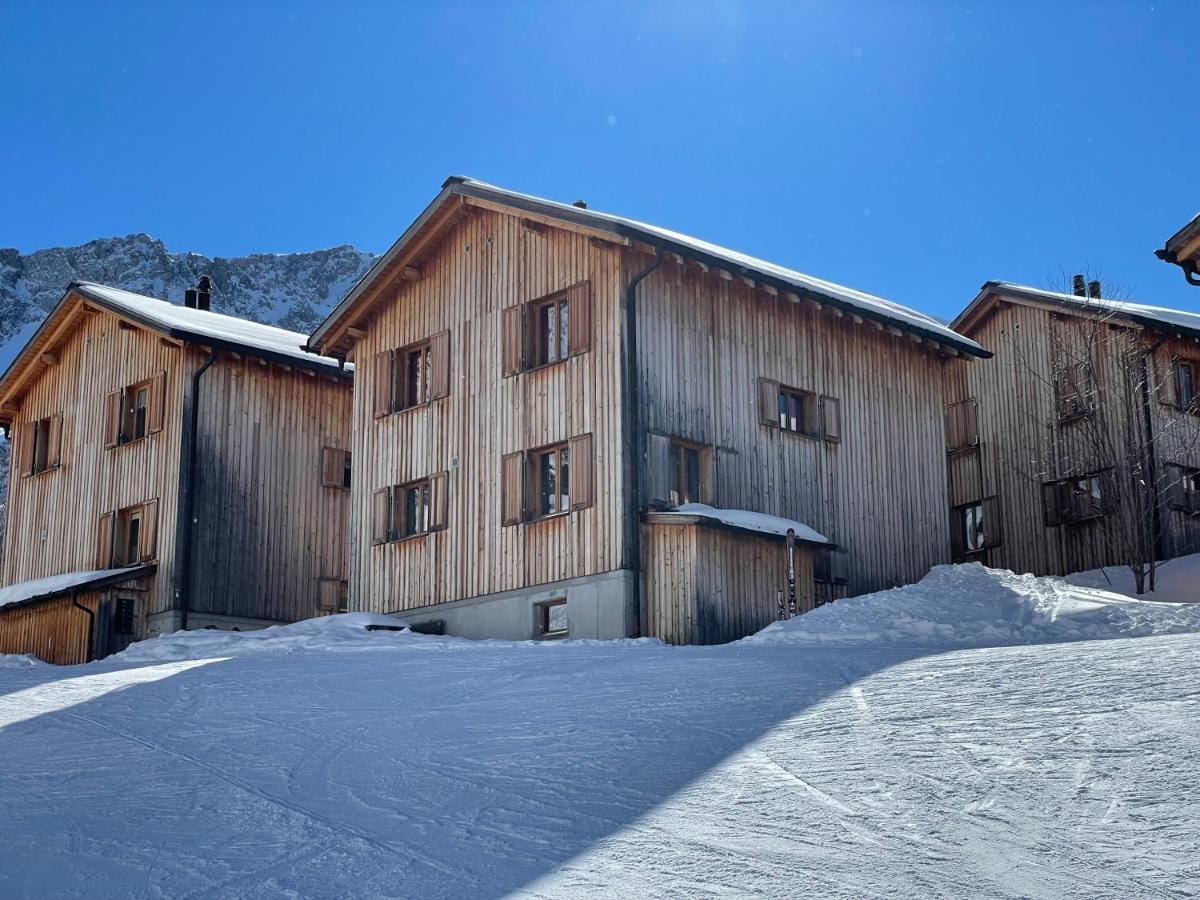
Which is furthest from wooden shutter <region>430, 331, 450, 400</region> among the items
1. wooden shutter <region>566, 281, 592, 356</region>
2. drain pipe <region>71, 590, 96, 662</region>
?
drain pipe <region>71, 590, 96, 662</region>

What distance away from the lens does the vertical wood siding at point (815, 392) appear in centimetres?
2284

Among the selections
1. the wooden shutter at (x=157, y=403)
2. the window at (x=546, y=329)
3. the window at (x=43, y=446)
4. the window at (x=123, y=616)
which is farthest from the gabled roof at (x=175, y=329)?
the window at (x=546, y=329)

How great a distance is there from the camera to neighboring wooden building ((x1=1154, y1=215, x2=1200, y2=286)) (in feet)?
58.7

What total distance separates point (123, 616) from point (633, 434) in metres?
12.0

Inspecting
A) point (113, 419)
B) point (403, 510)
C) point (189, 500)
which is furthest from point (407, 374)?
point (113, 419)

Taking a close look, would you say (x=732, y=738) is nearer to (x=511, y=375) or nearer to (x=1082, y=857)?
(x=1082, y=857)

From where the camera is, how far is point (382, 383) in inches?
1050

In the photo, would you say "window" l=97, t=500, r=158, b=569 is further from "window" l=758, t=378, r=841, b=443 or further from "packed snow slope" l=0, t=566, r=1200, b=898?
"packed snow slope" l=0, t=566, r=1200, b=898

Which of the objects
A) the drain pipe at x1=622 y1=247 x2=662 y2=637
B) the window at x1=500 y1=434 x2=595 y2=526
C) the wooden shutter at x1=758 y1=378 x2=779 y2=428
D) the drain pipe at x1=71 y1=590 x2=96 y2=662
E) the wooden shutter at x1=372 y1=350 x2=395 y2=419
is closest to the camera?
the drain pipe at x1=622 y1=247 x2=662 y2=637

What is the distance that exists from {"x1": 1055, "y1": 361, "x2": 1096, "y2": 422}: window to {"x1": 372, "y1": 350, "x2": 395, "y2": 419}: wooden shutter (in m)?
13.3

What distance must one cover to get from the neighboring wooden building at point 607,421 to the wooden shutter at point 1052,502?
4.62m

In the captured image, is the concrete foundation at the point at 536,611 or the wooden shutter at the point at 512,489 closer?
the concrete foundation at the point at 536,611

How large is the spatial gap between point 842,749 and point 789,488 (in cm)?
1488

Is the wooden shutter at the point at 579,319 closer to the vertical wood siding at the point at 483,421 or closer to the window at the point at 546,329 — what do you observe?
the window at the point at 546,329
